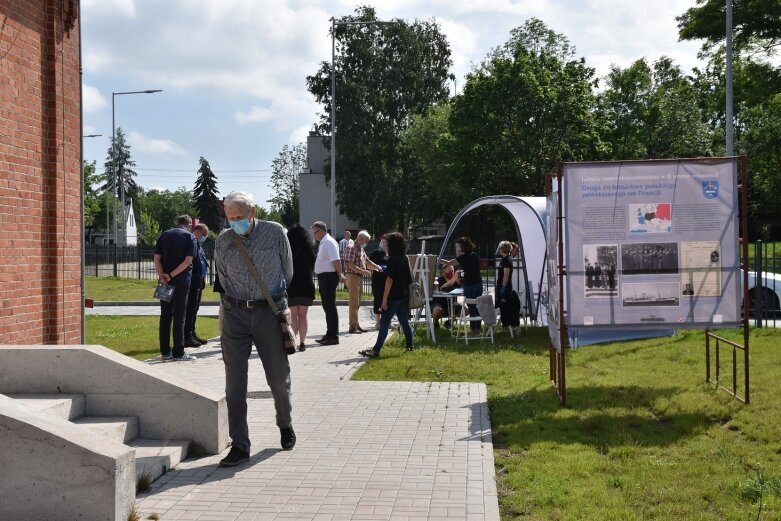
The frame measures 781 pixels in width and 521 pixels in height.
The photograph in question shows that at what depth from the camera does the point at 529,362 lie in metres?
12.0

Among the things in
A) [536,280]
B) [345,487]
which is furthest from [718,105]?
[345,487]

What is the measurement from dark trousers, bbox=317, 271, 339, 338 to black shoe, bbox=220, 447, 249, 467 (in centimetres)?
777

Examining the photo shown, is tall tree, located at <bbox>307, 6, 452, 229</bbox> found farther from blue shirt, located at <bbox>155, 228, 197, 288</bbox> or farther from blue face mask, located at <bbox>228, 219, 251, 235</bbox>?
blue face mask, located at <bbox>228, 219, 251, 235</bbox>

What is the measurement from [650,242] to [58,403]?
218 inches

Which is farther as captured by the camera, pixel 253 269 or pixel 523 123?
pixel 523 123

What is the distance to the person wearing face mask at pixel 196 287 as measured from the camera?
42.8 feet

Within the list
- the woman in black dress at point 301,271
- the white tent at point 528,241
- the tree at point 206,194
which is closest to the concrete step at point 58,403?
the woman in black dress at point 301,271

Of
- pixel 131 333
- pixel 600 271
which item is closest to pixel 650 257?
pixel 600 271

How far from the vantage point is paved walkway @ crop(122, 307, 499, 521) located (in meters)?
5.27

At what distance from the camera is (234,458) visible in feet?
20.8

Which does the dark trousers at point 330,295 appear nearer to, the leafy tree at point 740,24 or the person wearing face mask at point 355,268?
the person wearing face mask at point 355,268

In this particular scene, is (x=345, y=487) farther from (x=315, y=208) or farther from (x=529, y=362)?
(x=315, y=208)

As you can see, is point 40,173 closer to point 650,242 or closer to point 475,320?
point 650,242

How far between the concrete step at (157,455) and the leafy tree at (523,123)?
133 feet
